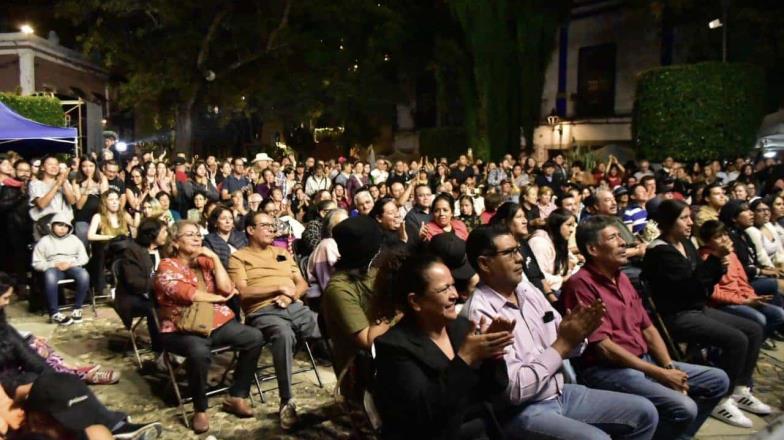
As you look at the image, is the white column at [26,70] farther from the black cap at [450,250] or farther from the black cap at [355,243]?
the black cap at [355,243]

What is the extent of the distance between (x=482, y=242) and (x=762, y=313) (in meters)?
3.58

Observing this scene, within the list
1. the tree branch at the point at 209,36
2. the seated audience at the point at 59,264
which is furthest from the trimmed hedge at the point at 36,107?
the seated audience at the point at 59,264

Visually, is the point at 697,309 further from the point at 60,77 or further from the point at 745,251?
the point at 60,77

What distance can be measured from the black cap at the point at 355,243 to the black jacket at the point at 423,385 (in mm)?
1231

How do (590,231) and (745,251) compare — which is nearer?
(590,231)

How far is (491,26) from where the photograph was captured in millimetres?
20469

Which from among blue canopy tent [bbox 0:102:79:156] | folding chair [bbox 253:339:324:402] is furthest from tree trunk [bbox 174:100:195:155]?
folding chair [bbox 253:339:324:402]

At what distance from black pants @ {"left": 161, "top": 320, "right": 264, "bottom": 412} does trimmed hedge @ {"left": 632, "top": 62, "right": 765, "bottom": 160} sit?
14.3 metres

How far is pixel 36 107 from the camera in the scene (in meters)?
15.1

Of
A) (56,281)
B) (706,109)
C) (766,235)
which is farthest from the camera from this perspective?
(706,109)

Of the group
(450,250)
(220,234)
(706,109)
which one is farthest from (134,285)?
(706,109)

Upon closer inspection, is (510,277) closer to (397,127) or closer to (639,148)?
(639,148)

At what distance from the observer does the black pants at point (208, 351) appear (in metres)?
4.55

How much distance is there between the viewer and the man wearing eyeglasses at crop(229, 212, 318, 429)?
4789mm
